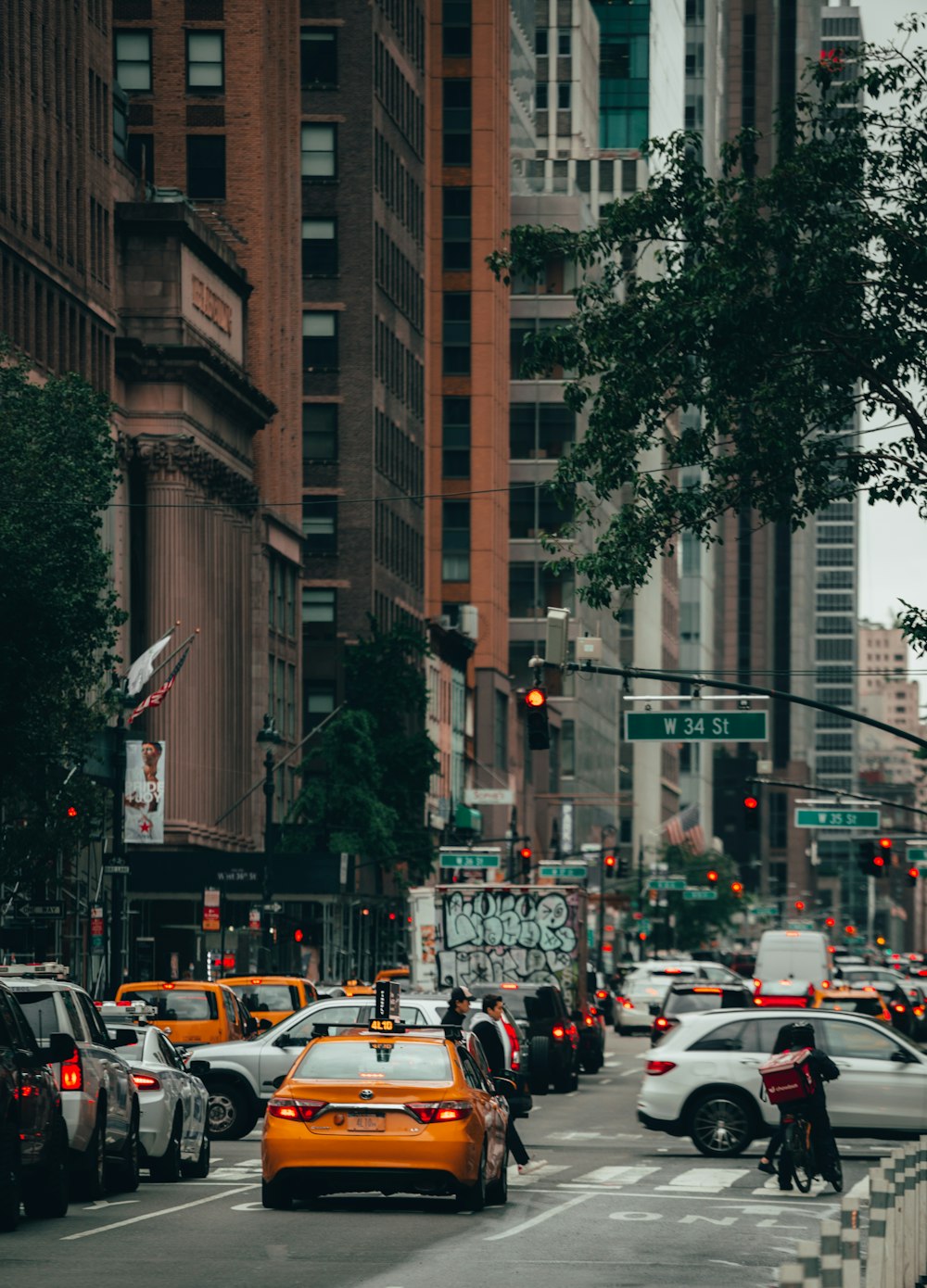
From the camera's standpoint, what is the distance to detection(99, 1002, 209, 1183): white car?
24438 millimetres

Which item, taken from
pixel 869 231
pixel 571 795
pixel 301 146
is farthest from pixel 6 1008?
pixel 571 795

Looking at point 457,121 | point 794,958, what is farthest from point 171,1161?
point 457,121

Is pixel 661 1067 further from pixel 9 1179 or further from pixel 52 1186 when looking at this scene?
pixel 9 1179

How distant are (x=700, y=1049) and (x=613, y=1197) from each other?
634 centimetres

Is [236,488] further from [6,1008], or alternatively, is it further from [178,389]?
[6,1008]

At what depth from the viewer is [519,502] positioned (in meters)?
142

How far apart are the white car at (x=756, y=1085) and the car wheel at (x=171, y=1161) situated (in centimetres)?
701

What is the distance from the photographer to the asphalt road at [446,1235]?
16.8 metres

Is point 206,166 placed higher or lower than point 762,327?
higher

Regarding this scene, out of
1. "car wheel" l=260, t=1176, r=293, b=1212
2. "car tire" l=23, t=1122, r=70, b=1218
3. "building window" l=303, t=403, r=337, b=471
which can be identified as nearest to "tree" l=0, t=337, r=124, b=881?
"car wheel" l=260, t=1176, r=293, b=1212

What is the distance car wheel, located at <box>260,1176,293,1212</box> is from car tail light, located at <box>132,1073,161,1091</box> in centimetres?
301

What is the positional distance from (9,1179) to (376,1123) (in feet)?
10.0

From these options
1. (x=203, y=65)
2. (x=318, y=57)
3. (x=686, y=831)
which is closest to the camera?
(x=203, y=65)

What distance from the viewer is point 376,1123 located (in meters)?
20.4
